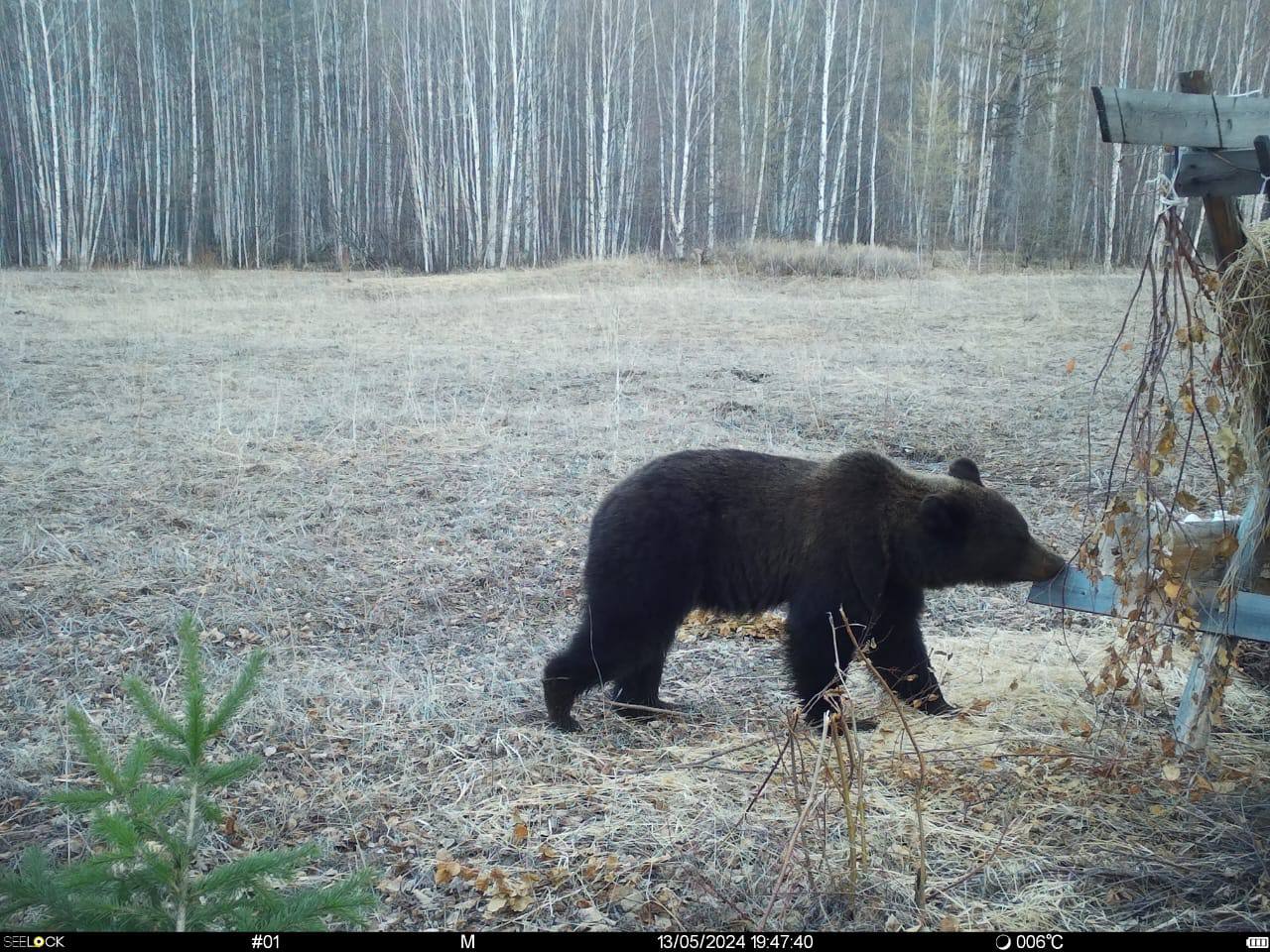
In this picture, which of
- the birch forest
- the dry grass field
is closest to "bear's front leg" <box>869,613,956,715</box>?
the dry grass field

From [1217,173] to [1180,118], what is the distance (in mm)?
316

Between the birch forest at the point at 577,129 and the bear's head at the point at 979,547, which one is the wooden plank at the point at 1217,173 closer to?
the bear's head at the point at 979,547

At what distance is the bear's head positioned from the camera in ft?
17.7

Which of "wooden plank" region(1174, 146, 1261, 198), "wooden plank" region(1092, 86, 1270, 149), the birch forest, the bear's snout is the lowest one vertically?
the bear's snout

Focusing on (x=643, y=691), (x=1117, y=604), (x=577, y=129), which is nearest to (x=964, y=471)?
(x=1117, y=604)

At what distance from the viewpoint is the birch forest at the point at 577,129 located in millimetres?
30094

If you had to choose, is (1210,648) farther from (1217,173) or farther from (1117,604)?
(1217,173)

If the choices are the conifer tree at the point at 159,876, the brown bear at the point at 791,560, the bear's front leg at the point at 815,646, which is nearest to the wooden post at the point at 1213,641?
the brown bear at the point at 791,560

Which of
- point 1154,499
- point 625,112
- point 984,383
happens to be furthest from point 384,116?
point 1154,499

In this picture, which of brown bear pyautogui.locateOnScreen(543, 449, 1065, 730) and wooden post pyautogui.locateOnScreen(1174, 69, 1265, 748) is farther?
brown bear pyautogui.locateOnScreen(543, 449, 1065, 730)

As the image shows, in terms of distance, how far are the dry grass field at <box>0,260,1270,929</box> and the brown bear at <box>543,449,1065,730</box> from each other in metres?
0.37

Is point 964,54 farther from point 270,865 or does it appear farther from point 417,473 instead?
point 270,865

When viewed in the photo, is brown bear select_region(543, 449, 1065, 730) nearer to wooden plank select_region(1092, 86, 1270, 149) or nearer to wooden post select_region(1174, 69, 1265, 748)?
wooden post select_region(1174, 69, 1265, 748)

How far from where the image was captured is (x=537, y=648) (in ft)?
21.1
